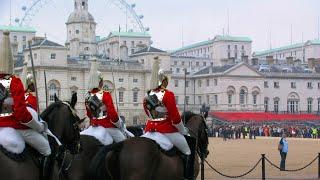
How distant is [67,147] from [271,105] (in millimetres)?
109073

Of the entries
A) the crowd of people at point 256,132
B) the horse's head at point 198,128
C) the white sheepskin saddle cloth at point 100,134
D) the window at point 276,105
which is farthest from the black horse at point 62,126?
the window at point 276,105

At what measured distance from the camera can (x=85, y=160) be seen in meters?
11.3

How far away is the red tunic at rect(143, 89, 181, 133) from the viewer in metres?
10.9

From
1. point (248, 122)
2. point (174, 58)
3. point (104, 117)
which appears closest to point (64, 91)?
point (248, 122)

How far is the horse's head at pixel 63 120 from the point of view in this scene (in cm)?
980

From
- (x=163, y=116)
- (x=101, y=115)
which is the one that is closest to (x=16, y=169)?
(x=163, y=116)

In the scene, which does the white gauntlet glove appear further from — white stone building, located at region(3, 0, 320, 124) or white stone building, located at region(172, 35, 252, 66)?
white stone building, located at region(172, 35, 252, 66)

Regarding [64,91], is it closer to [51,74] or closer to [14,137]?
[51,74]

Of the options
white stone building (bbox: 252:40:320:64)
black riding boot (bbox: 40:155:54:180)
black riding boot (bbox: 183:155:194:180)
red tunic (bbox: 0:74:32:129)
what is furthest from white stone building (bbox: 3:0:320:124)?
red tunic (bbox: 0:74:32:129)

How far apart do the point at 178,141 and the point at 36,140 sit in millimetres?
2930

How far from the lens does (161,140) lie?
1089 cm

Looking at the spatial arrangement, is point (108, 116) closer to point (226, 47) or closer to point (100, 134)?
point (100, 134)

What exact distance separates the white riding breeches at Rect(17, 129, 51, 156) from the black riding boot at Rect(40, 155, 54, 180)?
11 cm

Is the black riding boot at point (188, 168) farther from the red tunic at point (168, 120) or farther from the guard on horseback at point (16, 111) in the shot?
the guard on horseback at point (16, 111)
